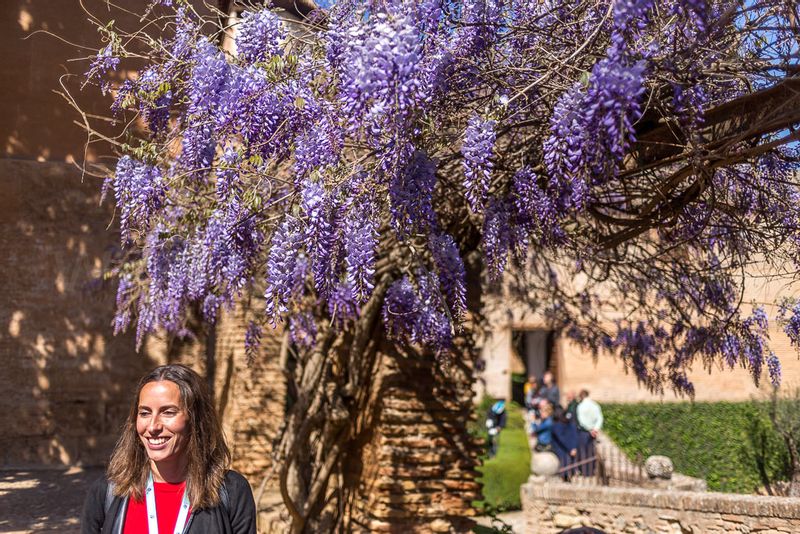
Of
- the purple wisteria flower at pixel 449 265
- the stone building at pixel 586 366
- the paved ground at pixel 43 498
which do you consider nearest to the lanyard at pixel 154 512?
the purple wisteria flower at pixel 449 265

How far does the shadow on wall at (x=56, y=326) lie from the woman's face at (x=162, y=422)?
8.39 m

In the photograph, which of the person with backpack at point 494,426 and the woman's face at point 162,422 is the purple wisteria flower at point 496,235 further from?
the person with backpack at point 494,426

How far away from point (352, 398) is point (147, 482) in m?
4.28

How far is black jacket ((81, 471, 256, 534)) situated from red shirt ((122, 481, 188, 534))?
0.9 inches

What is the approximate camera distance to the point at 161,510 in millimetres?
2406

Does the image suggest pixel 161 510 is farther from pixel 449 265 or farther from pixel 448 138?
pixel 448 138

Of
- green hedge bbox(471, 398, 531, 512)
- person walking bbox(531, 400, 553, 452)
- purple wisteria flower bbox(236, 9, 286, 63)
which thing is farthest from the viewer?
green hedge bbox(471, 398, 531, 512)

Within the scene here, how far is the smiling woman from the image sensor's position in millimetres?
2383

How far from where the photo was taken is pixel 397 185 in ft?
12.4

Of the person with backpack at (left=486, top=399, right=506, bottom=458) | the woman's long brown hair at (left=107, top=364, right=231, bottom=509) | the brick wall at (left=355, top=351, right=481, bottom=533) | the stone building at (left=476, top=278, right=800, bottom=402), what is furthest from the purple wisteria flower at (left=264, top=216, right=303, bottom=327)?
the person with backpack at (left=486, top=399, right=506, bottom=458)

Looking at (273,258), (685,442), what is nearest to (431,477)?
(273,258)

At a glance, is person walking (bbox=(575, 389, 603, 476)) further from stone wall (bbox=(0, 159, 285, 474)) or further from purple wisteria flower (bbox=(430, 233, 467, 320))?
purple wisteria flower (bbox=(430, 233, 467, 320))

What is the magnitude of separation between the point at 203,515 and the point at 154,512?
15cm

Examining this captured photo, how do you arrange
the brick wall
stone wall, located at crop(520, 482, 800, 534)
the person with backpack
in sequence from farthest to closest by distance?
the person with backpack < stone wall, located at crop(520, 482, 800, 534) < the brick wall
